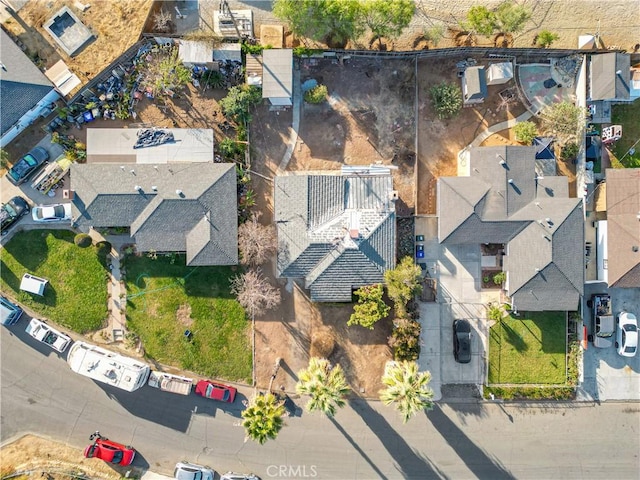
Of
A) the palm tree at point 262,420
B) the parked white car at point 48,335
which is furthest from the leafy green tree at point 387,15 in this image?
the parked white car at point 48,335

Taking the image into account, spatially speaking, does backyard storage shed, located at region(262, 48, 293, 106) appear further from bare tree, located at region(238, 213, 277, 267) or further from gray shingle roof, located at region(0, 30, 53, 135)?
gray shingle roof, located at region(0, 30, 53, 135)

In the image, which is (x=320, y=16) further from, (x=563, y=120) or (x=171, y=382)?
(x=171, y=382)

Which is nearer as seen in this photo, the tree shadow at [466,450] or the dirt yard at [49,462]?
the dirt yard at [49,462]

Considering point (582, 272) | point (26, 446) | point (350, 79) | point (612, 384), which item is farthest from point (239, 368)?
point (612, 384)

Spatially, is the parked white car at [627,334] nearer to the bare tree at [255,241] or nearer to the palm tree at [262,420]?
the palm tree at [262,420]

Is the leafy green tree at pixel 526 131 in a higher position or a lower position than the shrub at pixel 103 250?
lower

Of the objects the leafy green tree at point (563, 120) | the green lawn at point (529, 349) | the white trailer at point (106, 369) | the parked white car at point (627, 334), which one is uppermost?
the white trailer at point (106, 369)

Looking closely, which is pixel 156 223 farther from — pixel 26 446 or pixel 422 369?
pixel 422 369
